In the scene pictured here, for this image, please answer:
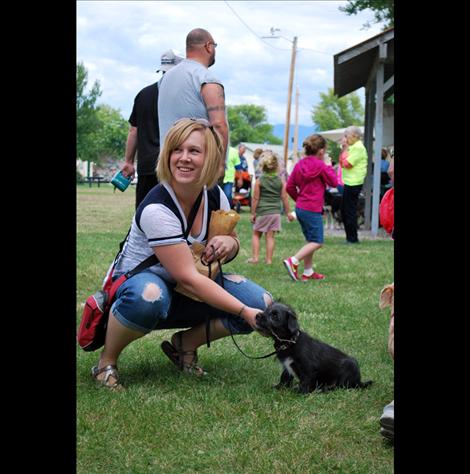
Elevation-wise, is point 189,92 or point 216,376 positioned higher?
point 189,92

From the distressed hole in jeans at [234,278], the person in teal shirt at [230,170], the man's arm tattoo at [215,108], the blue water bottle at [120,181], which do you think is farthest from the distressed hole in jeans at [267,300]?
the person in teal shirt at [230,170]

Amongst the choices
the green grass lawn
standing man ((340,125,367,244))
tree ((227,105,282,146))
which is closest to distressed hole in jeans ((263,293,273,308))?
the green grass lawn

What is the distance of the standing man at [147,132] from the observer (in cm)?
645

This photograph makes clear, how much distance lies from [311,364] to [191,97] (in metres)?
2.50

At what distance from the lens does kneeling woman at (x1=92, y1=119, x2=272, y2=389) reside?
389 centimetres

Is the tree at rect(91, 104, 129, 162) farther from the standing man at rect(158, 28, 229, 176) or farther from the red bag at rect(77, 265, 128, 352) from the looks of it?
the red bag at rect(77, 265, 128, 352)

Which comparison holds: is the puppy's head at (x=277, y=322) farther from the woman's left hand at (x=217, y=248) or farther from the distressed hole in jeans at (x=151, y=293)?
the distressed hole in jeans at (x=151, y=293)
